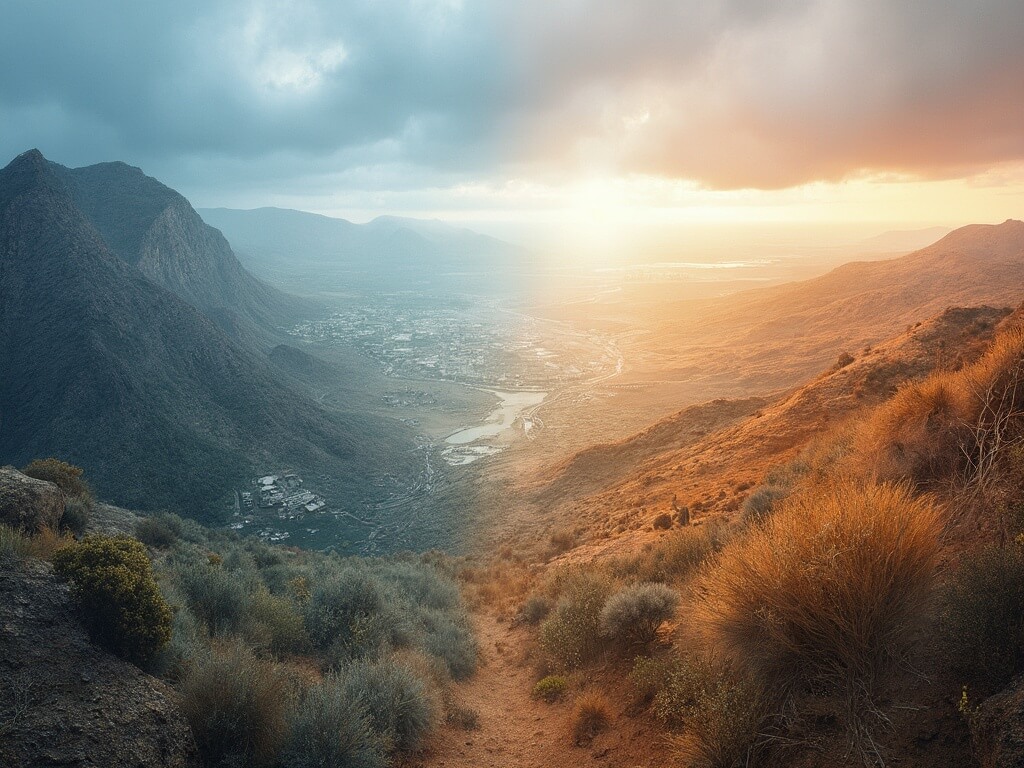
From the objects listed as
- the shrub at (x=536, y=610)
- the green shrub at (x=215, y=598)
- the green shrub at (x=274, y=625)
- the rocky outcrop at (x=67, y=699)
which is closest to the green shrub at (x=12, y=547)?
the rocky outcrop at (x=67, y=699)

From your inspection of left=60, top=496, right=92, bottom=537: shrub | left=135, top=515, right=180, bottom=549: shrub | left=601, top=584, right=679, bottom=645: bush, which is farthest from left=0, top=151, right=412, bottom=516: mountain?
left=601, top=584, right=679, bottom=645: bush

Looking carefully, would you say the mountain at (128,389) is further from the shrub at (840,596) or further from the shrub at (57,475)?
the shrub at (840,596)

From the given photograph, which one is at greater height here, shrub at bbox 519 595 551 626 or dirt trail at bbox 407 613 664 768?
dirt trail at bbox 407 613 664 768

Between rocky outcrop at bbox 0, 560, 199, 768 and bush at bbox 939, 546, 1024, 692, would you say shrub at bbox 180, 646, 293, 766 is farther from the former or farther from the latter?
bush at bbox 939, 546, 1024, 692

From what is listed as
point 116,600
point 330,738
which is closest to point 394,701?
point 330,738

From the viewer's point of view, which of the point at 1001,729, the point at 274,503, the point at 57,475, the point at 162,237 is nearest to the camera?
the point at 1001,729

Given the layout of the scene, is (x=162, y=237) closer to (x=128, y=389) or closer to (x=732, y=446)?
(x=128, y=389)
